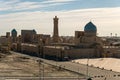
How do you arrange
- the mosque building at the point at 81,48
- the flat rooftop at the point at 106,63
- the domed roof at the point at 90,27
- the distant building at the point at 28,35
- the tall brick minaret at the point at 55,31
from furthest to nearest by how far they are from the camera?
1. the distant building at the point at 28,35
2. the tall brick minaret at the point at 55,31
3. the domed roof at the point at 90,27
4. the mosque building at the point at 81,48
5. the flat rooftop at the point at 106,63

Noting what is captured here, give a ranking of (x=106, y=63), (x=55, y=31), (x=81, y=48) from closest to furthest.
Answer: (x=106, y=63), (x=81, y=48), (x=55, y=31)

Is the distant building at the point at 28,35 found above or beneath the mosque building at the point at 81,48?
above

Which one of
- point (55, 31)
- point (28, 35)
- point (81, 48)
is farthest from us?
point (28, 35)

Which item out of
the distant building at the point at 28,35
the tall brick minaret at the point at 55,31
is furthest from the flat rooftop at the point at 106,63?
the distant building at the point at 28,35

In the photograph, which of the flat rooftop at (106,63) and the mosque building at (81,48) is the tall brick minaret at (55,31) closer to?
the mosque building at (81,48)

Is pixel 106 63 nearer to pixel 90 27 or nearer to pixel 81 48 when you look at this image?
pixel 81 48

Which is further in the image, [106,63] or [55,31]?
[55,31]

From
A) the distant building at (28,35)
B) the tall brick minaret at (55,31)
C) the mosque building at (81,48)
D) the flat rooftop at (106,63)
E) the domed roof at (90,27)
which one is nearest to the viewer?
the flat rooftop at (106,63)

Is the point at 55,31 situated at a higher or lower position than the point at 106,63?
higher

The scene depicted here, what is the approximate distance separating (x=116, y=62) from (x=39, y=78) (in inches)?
1065

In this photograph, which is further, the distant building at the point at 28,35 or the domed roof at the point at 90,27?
the distant building at the point at 28,35

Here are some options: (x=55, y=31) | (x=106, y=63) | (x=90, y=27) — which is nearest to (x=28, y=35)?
(x=55, y=31)

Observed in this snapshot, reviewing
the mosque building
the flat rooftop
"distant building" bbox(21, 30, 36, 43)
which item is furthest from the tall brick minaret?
the flat rooftop

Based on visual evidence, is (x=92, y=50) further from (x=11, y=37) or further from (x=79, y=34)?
(x=11, y=37)
